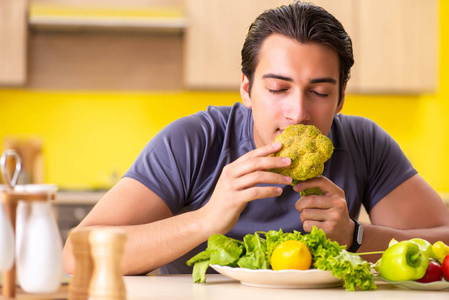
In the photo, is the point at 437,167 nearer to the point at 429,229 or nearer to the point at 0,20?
the point at 429,229

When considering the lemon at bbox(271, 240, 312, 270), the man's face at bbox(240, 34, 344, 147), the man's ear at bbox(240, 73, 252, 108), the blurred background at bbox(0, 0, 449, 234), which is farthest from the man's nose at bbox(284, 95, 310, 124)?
the blurred background at bbox(0, 0, 449, 234)

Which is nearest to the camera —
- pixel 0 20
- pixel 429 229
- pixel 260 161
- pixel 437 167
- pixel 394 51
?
Result: pixel 260 161

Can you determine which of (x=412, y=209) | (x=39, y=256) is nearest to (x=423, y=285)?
(x=412, y=209)

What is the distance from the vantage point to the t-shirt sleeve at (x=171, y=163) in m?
1.73

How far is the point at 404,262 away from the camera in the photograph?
1304mm

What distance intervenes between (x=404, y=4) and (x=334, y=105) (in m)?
2.82

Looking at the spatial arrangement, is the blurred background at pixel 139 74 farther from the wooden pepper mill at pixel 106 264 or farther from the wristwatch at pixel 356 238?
the wooden pepper mill at pixel 106 264

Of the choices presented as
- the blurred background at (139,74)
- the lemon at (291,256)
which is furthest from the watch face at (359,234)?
the blurred background at (139,74)

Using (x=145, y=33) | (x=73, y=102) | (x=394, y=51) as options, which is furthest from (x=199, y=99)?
(x=394, y=51)

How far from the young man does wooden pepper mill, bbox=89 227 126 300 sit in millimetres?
496

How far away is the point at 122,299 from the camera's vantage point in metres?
1.01

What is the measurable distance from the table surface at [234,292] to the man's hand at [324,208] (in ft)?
0.64

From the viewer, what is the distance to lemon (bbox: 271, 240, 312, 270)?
4.25 ft

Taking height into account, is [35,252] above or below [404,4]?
below
